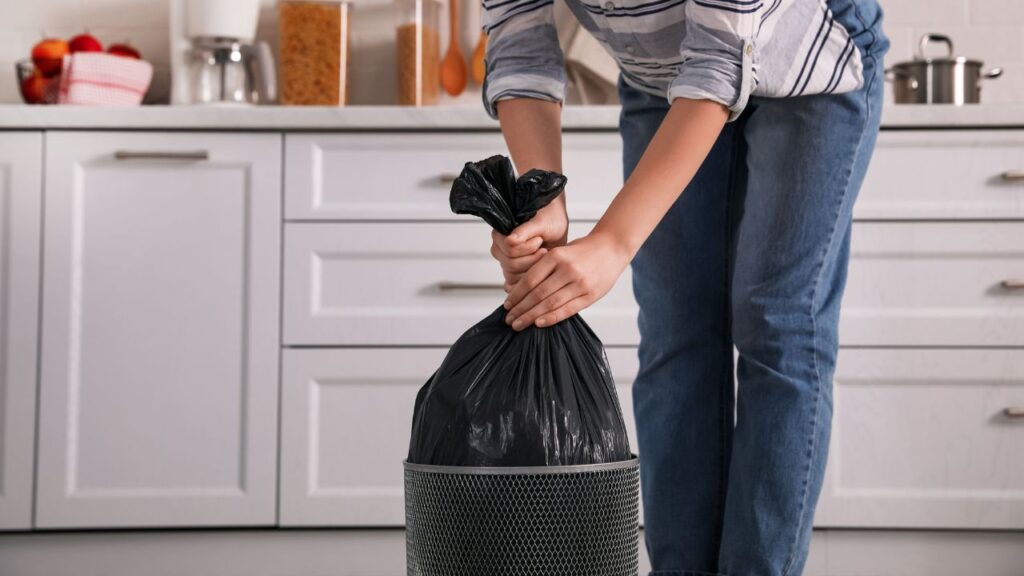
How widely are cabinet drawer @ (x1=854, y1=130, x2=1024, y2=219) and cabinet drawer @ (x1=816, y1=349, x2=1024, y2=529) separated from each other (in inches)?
9.5

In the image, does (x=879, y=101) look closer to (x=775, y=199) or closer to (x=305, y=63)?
(x=775, y=199)

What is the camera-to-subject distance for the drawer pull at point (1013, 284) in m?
1.85

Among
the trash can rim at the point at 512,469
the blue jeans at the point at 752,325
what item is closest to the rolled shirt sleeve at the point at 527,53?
the blue jeans at the point at 752,325

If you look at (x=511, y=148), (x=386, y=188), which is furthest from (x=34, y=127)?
(x=511, y=148)

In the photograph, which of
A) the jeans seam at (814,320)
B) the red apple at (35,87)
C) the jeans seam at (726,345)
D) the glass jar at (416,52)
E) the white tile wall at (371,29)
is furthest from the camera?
the white tile wall at (371,29)

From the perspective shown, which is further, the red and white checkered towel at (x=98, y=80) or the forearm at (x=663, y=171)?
the red and white checkered towel at (x=98, y=80)

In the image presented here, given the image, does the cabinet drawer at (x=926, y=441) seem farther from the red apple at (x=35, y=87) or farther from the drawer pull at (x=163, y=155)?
the red apple at (x=35, y=87)

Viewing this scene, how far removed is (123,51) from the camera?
2230 millimetres

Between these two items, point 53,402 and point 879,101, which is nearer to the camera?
point 879,101

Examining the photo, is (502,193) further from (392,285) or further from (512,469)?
(392,285)

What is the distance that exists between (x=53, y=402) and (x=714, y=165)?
1310 millimetres

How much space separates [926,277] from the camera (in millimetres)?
1876

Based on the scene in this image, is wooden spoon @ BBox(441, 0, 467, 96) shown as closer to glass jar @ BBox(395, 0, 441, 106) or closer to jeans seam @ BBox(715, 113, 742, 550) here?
glass jar @ BBox(395, 0, 441, 106)

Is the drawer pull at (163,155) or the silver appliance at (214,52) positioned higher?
the silver appliance at (214,52)
